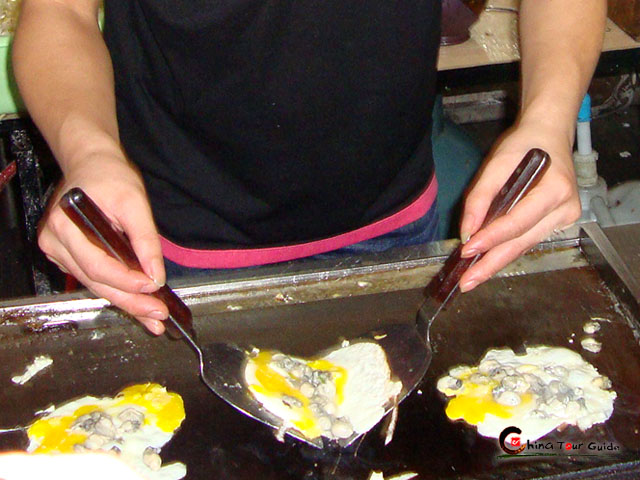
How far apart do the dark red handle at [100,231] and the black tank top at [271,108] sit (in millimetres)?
225

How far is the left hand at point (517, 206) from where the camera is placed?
895 millimetres

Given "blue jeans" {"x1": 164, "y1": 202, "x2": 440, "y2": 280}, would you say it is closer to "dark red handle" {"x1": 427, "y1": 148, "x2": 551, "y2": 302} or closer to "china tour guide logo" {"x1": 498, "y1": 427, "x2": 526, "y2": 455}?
"dark red handle" {"x1": 427, "y1": 148, "x2": 551, "y2": 302}

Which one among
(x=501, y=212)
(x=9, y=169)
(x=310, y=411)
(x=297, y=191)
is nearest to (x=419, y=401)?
(x=310, y=411)

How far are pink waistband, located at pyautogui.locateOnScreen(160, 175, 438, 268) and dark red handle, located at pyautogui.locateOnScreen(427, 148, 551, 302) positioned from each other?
22cm

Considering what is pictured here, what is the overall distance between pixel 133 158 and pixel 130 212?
0.29 m

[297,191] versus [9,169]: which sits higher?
[297,191]

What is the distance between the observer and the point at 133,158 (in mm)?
1117

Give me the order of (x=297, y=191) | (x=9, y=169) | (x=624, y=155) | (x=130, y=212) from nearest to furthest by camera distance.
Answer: (x=130, y=212)
(x=297, y=191)
(x=9, y=169)
(x=624, y=155)

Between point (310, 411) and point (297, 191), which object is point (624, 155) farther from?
point (310, 411)

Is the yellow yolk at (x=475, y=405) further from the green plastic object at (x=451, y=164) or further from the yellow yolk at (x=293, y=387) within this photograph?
the green plastic object at (x=451, y=164)

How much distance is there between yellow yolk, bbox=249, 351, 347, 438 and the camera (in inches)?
35.0

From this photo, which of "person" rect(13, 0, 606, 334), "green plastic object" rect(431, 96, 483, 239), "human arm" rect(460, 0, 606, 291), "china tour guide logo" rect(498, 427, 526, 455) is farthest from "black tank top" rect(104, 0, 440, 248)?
"green plastic object" rect(431, 96, 483, 239)

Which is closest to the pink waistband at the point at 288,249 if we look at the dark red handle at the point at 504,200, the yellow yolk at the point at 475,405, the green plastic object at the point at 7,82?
the dark red handle at the point at 504,200

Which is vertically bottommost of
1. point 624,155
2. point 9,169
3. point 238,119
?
point 624,155
